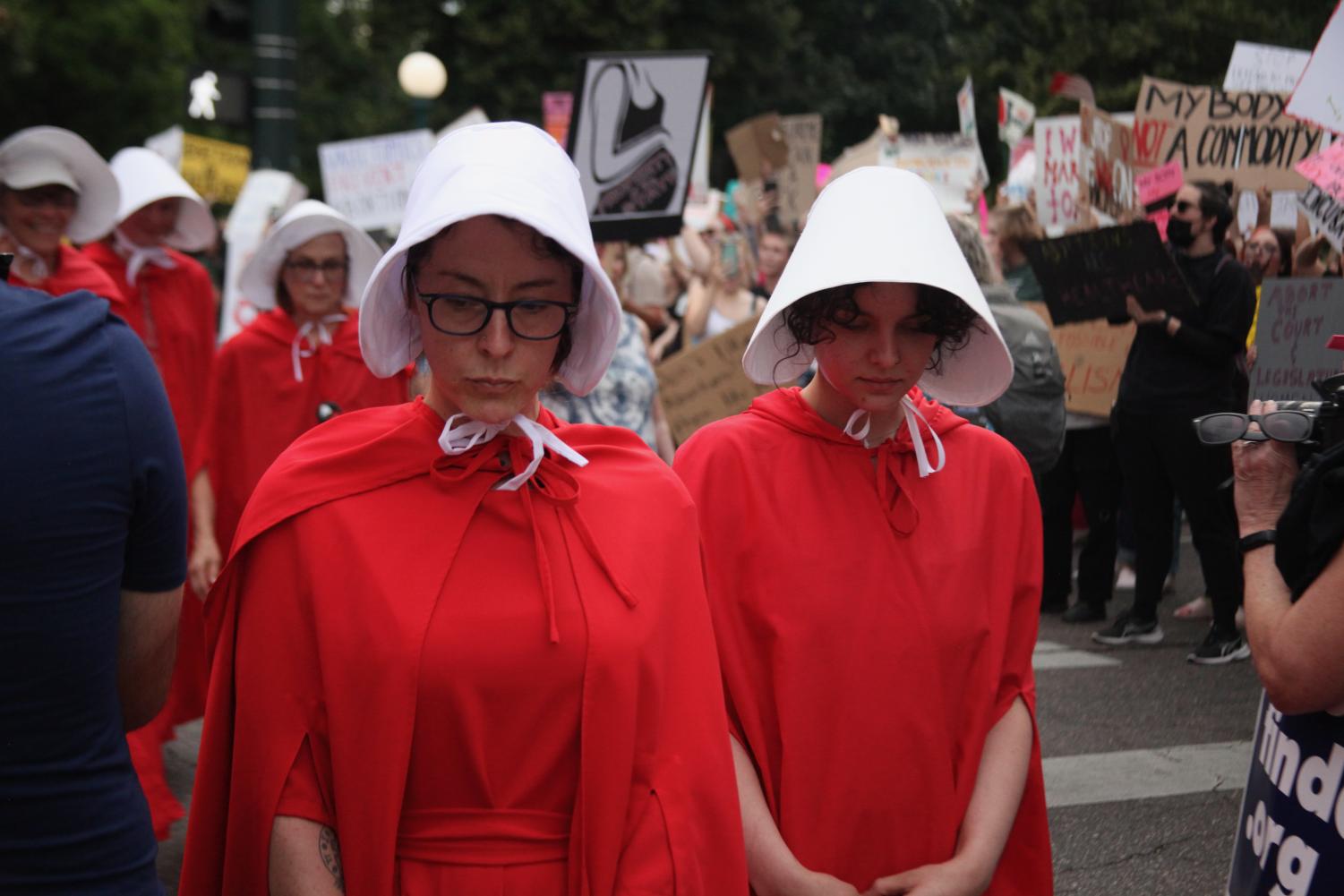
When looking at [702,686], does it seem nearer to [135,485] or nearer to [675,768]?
[675,768]

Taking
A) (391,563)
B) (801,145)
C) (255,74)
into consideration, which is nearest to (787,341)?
(391,563)

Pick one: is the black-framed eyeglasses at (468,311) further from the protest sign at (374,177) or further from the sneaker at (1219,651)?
the protest sign at (374,177)

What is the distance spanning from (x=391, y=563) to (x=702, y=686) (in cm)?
49

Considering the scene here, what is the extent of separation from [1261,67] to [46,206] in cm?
715

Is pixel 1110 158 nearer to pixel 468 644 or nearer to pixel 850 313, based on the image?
pixel 850 313

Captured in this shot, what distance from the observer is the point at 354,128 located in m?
45.3

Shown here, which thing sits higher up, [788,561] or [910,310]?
[910,310]

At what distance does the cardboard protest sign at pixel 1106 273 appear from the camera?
7406mm

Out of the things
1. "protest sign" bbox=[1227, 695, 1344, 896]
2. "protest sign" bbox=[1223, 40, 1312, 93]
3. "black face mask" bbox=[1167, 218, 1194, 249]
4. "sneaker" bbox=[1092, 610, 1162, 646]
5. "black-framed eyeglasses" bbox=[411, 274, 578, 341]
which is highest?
"protest sign" bbox=[1223, 40, 1312, 93]

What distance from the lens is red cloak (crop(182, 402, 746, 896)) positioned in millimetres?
2051

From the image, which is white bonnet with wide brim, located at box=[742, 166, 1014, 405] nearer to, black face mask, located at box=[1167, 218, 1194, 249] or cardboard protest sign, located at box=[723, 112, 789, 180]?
black face mask, located at box=[1167, 218, 1194, 249]

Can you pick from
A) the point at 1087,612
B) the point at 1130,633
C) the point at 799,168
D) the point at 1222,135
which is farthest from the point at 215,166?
the point at 1130,633

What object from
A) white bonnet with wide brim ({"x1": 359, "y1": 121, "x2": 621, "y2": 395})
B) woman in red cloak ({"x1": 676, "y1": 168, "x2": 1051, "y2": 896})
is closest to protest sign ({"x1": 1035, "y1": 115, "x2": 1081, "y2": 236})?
woman in red cloak ({"x1": 676, "y1": 168, "x2": 1051, "y2": 896})

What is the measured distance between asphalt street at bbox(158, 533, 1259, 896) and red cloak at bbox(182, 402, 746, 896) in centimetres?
296
